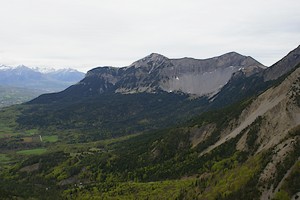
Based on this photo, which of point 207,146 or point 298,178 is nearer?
point 298,178

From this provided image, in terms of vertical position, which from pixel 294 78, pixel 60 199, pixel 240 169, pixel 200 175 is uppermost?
pixel 294 78

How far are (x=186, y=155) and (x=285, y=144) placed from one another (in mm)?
78097

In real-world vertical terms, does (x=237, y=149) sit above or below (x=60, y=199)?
above

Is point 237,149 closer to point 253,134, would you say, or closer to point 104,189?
point 253,134

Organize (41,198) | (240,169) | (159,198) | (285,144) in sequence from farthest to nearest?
1. (41,198)
2. (159,198)
3. (240,169)
4. (285,144)

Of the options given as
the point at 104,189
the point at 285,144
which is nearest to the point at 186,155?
the point at 104,189

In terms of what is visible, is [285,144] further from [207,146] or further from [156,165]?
[156,165]

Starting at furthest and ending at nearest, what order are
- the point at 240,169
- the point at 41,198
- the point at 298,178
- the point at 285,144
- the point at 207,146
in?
the point at 207,146, the point at 41,198, the point at 240,169, the point at 285,144, the point at 298,178

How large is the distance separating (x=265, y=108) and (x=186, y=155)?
46.5 metres

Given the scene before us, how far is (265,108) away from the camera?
16975 cm

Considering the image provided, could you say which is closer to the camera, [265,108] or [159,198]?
[159,198]

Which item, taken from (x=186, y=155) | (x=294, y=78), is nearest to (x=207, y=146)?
(x=186, y=155)

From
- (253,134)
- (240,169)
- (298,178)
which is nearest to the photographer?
(298,178)

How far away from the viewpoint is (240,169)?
12325 centimetres
